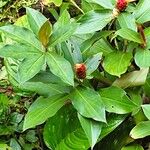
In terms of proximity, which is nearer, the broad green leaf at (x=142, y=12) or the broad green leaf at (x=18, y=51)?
the broad green leaf at (x=18, y=51)

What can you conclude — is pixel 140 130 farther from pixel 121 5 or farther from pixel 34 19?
pixel 34 19

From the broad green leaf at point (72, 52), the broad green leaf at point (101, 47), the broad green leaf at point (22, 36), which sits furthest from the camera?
the broad green leaf at point (101, 47)

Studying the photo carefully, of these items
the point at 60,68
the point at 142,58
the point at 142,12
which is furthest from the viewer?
A: the point at 142,12

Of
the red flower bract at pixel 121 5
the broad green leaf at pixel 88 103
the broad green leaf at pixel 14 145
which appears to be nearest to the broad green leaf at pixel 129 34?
the red flower bract at pixel 121 5

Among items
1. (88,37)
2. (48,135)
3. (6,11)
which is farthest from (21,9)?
(48,135)

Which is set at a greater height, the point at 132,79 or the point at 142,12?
the point at 142,12

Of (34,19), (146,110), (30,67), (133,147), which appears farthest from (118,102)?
A: (34,19)

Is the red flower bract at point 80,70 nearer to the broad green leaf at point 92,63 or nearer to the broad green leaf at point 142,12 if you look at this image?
the broad green leaf at point 92,63

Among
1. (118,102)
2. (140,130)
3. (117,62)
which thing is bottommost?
(140,130)
